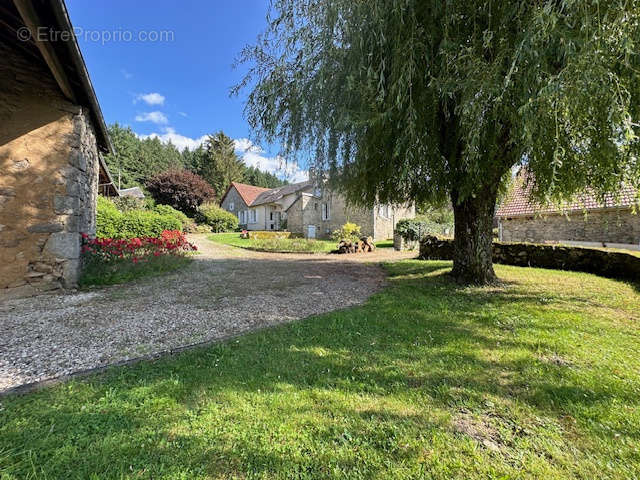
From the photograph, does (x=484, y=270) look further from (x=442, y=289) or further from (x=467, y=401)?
(x=467, y=401)

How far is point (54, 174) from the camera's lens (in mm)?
4688

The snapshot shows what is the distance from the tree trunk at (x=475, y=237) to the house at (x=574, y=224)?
4513mm

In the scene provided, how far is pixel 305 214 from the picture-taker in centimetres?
2167

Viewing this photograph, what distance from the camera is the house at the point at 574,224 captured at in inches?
408

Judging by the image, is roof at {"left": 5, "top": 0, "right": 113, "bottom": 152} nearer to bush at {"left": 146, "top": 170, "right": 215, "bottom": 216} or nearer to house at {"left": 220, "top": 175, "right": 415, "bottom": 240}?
house at {"left": 220, "top": 175, "right": 415, "bottom": 240}

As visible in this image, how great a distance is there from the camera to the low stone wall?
6.40 meters

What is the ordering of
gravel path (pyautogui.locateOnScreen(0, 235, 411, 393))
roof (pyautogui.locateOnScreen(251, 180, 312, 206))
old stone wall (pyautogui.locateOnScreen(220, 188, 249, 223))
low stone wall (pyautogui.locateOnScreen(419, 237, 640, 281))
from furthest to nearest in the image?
1. old stone wall (pyautogui.locateOnScreen(220, 188, 249, 223))
2. roof (pyautogui.locateOnScreen(251, 180, 312, 206))
3. low stone wall (pyautogui.locateOnScreen(419, 237, 640, 281))
4. gravel path (pyautogui.locateOnScreen(0, 235, 411, 393))

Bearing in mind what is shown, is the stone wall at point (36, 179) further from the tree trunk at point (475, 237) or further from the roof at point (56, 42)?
the tree trunk at point (475, 237)

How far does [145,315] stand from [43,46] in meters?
3.72

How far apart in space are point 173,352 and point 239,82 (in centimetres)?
473

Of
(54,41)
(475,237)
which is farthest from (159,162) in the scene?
(475,237)

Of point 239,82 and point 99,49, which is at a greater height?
point 99,49

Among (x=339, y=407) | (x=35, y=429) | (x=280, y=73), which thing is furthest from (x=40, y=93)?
A: (x=339, y=407)

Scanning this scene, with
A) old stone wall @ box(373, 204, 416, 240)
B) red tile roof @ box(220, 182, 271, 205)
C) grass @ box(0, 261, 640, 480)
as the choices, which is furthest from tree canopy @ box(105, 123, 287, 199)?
grass @ box(0, 261, 640, 480)
